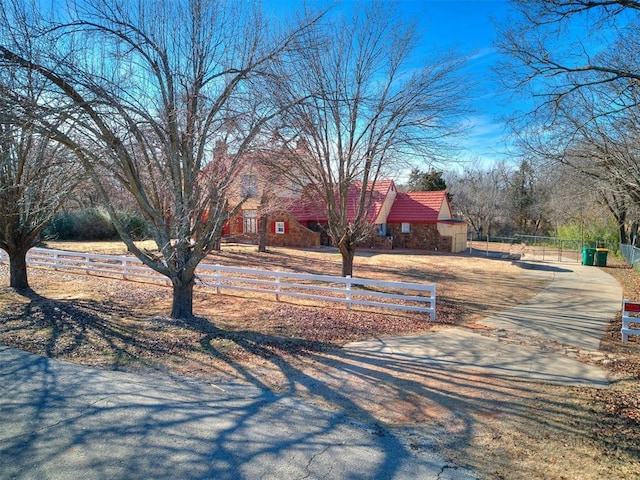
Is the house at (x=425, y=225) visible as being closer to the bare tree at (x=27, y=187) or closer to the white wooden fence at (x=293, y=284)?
the white wooden fence at (x=293, y=284)

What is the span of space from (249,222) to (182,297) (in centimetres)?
2341

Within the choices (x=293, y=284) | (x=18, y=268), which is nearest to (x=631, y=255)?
(x=293, y=284)

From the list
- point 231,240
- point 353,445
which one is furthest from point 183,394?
point 231,240

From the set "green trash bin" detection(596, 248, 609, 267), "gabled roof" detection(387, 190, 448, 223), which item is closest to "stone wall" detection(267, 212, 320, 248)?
"gabled roof" detection(387, 190, 448, 223)

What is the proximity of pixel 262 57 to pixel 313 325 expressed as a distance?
560 centimetres

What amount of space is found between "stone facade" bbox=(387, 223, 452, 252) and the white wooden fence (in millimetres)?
15429

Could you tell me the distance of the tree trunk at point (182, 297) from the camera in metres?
8.45

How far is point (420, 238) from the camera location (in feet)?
Result: 95.4

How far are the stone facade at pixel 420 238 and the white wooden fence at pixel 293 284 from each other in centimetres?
1543

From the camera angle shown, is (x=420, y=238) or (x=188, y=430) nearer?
(x=188, y=430)

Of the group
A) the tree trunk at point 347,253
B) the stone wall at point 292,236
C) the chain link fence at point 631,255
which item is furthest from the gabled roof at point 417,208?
the tree trunk at point 347,253

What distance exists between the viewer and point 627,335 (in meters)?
7.91

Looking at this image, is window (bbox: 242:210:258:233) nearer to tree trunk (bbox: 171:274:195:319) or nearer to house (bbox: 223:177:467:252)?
house (bbox: 223:177:467:252)

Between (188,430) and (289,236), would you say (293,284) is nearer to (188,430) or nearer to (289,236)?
(188,430)
